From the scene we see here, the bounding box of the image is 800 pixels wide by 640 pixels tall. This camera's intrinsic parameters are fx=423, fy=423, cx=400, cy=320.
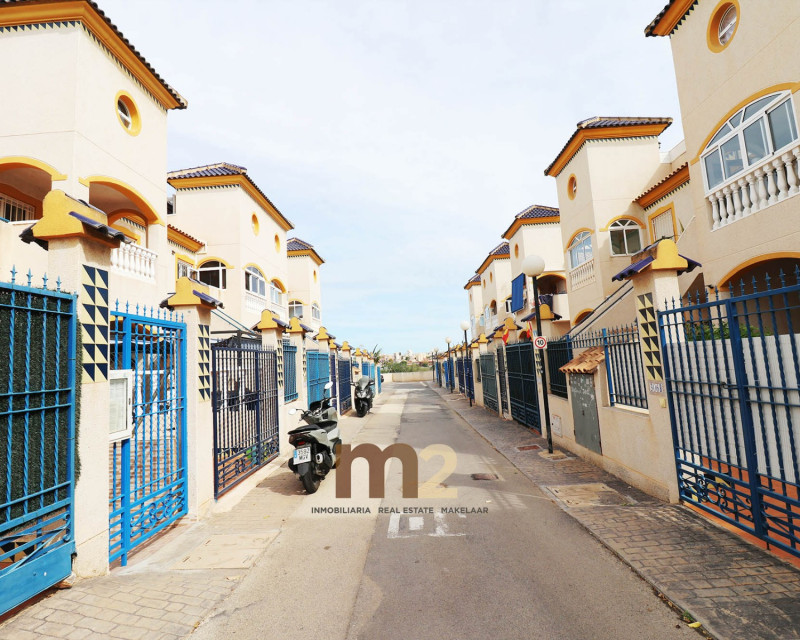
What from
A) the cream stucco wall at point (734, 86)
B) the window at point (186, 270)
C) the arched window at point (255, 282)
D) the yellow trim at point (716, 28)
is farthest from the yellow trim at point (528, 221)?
the window at point (186, 270)

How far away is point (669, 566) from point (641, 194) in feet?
40.9

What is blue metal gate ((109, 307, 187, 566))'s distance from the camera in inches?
157

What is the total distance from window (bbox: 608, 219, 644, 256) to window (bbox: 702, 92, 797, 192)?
4.56 meters

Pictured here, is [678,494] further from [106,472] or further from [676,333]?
[106,472]

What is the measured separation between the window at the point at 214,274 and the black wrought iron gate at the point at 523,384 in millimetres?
11034

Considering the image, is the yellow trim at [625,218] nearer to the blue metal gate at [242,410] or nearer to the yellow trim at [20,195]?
the blue metal gate at [242,410]

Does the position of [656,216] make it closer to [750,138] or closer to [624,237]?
[624,237]

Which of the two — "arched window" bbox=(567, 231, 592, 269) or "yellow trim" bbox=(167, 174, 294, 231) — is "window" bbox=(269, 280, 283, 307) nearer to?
"yellow trim" bbox=(167, 174, 294, 231)

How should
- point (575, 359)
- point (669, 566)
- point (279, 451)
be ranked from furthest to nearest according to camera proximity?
point (279, 451)
point (575, 359)
point (669, 566)

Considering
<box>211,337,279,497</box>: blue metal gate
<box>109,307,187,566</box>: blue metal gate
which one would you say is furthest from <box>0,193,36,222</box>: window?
<box>109,307,187,566</box>: blue metal gate

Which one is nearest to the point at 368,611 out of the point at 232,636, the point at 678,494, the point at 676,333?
the point at 232,636

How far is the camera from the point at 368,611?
10.3ft

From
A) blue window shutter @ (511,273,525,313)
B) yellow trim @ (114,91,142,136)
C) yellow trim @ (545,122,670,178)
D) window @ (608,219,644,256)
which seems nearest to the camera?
yellow trim @ (114,91,142,136)

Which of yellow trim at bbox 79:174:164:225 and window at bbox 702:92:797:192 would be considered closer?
window at bbox 702:92:797:192
